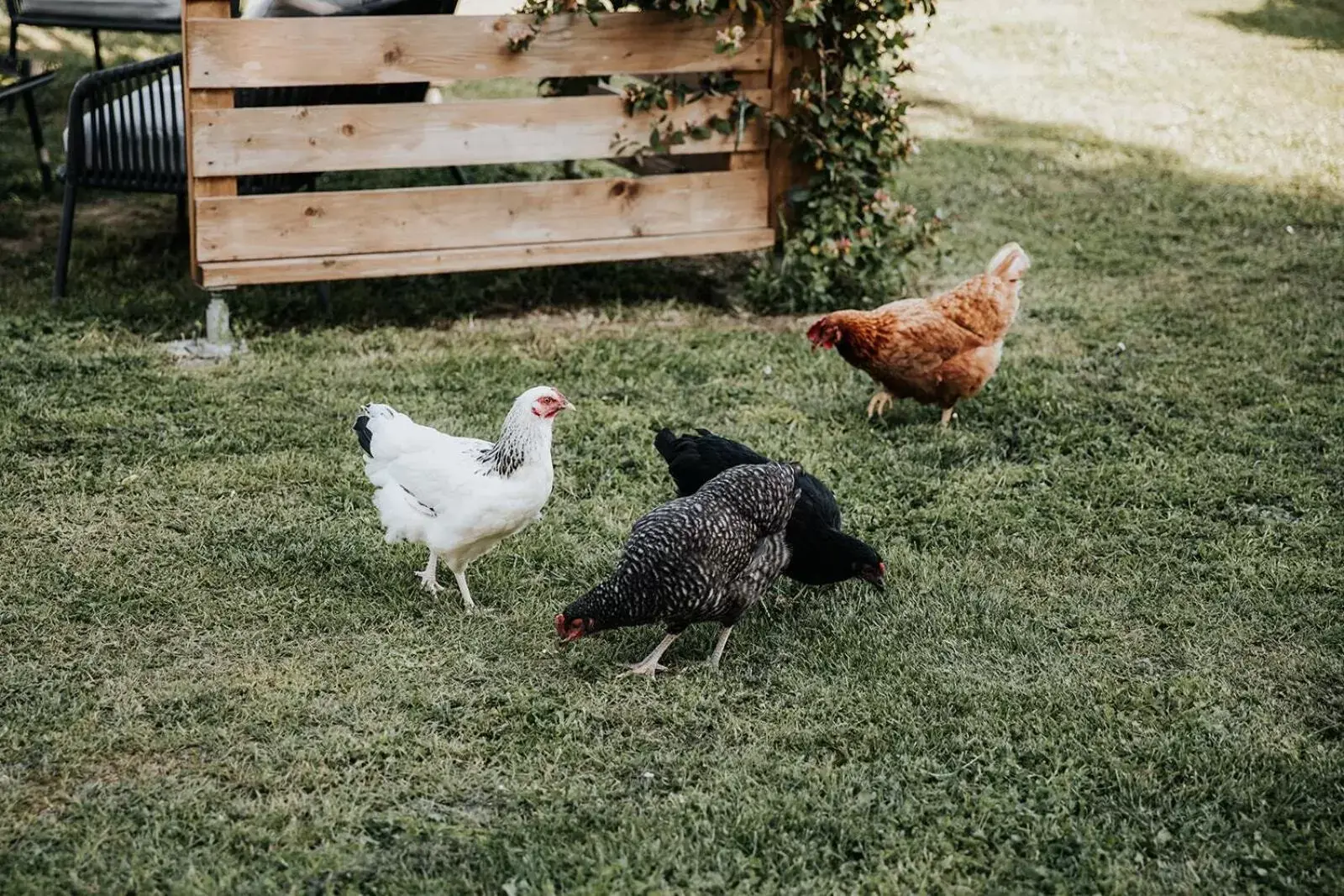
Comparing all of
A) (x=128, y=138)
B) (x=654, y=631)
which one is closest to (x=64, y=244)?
(x=128, y=138)

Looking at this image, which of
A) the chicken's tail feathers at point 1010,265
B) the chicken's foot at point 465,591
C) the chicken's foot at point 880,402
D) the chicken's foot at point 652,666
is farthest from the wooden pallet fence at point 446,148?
the chicken's foot at point 652,666

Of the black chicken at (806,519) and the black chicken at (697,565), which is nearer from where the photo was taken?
the black chicken at (697,565)

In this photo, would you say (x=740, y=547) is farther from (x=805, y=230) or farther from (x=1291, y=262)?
(x=1291, y=262)

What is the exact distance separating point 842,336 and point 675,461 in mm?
1206

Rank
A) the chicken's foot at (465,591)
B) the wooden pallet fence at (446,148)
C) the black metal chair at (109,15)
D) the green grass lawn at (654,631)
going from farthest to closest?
the black metal chair at (109,15) < the wooden pallet fence at (446,148) < the chicken's foot at (465,591) < the green grass lawn at (654,631)

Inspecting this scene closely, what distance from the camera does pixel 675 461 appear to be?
442cm

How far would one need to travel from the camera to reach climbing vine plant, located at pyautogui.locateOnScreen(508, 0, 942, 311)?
20.2 feet

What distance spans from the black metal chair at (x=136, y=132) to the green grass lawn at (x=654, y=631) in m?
0.62

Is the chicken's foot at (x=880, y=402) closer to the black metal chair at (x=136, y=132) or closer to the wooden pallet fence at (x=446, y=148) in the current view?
the wooden pallet fence at (x=446, y=148)

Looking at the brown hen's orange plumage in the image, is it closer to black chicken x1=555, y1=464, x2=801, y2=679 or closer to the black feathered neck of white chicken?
black chicken x1=555, y1=464, x2=801, y2=679

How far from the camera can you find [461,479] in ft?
12.6

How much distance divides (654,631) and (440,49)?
123 inches

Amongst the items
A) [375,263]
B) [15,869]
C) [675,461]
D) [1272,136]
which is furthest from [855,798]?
[1272,136]

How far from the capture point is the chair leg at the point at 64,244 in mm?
6117
